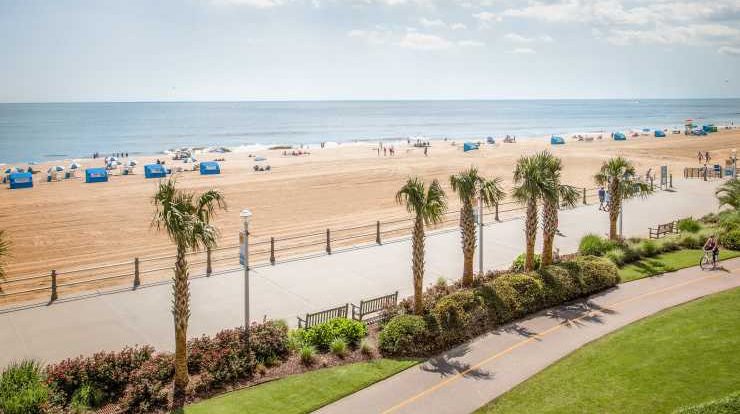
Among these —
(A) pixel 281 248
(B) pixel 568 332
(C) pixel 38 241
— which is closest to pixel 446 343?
(B) pixel 568 332

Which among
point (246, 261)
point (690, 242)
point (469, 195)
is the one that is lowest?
point (690, 242)

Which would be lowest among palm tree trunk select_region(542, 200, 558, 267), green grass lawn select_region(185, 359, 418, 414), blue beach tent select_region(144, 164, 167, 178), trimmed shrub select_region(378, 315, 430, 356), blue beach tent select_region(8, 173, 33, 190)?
green grass lawn select_region(185, 359, 418, 414)

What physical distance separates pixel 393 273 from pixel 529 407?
962cm

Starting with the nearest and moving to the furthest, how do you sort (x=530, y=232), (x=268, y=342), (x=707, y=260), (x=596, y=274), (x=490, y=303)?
(x=268, y=342) < (x=490, y=303) < (x=596, y=274) < (x=530, y=232) < (x=707, y=260)

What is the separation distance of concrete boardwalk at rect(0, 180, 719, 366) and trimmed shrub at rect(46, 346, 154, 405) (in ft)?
7.18

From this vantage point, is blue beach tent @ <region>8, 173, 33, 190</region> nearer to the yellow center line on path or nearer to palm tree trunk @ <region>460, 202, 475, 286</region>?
palm tree trunk @ <region>460, 202, 475, 286</region>

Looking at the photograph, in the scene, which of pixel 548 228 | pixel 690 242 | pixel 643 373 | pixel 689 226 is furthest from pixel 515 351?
pixel 689 226

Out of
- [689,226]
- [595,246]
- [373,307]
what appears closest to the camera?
[373,307]

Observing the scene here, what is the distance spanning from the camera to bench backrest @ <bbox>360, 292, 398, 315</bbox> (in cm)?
1519

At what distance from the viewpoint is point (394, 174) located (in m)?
50.5

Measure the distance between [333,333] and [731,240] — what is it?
16904mm

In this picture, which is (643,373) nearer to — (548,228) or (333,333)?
(333,333)

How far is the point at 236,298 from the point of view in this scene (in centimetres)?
1731

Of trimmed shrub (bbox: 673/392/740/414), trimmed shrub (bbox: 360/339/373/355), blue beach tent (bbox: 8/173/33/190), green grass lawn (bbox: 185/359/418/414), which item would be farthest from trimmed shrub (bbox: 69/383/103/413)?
blue beach tent (bbox: 8/173/33/190)
